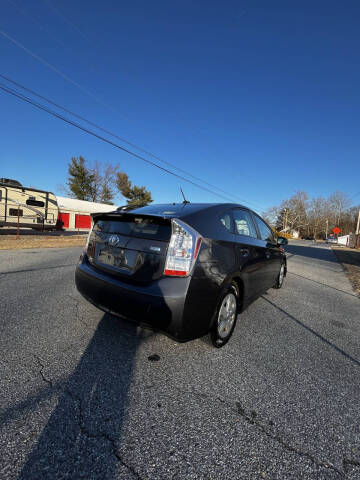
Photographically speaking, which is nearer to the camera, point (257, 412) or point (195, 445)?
point (195, 445)

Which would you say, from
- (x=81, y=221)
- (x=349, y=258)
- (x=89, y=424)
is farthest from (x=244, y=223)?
(x=81, y=221)

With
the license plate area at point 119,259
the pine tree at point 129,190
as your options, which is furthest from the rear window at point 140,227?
the pine tree at point 129,190

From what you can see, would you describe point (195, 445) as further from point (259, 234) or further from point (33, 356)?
point (259, 234)

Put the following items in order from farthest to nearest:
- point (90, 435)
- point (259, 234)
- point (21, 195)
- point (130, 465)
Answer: point (21, 195)
point (259, 234)
point (90, 435)
point (130, 465)

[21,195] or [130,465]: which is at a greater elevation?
[21,195]

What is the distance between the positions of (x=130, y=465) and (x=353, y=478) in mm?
1196

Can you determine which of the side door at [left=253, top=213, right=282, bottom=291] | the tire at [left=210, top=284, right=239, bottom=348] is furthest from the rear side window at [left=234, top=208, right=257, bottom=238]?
the tire at [left=210, top=284, right=239, bottom=348]

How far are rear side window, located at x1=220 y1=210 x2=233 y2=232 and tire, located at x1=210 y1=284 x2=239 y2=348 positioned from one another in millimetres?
658

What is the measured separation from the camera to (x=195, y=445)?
4.26 ft

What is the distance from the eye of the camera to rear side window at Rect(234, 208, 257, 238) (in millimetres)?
2810

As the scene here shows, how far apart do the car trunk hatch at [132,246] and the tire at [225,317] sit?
795mm

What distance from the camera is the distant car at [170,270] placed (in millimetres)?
1868

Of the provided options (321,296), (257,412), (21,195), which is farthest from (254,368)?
(21,195)

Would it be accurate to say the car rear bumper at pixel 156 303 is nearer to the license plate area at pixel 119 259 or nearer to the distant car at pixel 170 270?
the distant car at pixel 170 270
